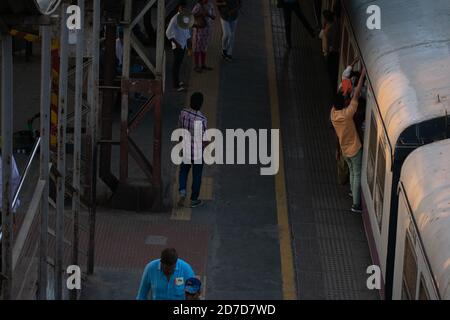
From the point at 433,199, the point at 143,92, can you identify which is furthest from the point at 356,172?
the point at 433,199

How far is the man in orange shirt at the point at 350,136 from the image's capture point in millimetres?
12891

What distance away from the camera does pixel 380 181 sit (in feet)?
36.4

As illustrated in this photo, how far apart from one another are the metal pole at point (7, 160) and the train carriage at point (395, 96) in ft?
11.9

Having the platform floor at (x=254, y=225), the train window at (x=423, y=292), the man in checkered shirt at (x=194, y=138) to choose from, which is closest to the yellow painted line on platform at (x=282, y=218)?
the platform floor at (x=254, y=225)

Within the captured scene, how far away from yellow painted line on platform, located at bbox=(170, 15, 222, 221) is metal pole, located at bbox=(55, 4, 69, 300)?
320 centimetres

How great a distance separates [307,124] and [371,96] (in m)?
4.34

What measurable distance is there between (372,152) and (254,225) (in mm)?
1667

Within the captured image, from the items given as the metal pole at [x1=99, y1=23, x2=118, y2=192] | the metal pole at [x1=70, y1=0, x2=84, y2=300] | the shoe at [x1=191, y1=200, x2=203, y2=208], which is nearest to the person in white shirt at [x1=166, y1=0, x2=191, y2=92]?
the metal pole at [x1=99, y1=23, x2=118, y2=192]

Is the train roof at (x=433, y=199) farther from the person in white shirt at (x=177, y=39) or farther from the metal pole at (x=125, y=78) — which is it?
the person in white shirt at (x=177, y=39)

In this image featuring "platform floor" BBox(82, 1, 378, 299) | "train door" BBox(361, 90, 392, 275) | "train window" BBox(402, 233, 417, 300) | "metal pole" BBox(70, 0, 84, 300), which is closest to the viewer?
"train window" BBox(402, 233, 417, 300)

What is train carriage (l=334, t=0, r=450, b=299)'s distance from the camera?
973cm

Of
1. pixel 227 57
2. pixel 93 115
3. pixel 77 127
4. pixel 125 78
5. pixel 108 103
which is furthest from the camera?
pixel 227 57

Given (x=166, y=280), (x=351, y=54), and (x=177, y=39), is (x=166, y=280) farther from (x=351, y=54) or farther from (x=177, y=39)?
(x=177, y=39)

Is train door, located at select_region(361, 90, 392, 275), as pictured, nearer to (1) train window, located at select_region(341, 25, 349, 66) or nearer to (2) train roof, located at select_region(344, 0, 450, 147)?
(2) train roof, located at select_region(344, 0, 450, 147)
